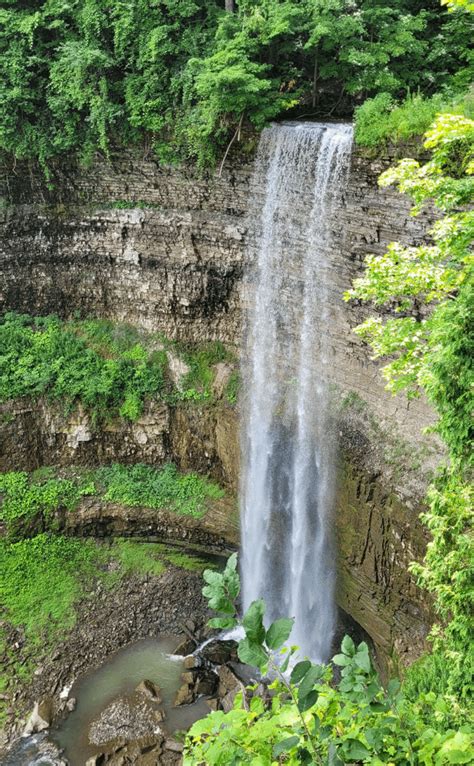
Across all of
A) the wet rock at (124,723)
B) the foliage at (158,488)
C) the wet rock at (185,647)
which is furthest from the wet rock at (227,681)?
the foliage at (158,488)

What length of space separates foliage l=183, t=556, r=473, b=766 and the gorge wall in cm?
846

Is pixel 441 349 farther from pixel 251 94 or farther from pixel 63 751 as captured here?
pixel 63 751

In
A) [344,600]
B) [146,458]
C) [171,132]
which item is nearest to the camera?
[344,600]

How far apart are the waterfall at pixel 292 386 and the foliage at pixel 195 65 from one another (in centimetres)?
147

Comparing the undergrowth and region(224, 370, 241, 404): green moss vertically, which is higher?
region(224, 370, 241, 404): green moss

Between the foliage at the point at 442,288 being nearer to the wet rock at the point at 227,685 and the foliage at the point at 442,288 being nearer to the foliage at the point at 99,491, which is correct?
the wet rock at the point at 227,685

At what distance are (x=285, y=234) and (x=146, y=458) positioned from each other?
771 cm

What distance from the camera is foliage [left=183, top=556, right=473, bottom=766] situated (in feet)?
7.38

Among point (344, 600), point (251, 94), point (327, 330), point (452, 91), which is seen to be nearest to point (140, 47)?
point (251, 94)

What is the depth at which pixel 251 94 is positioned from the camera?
11984mm

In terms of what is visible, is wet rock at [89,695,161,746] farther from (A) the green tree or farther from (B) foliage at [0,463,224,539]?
(A) the green tree

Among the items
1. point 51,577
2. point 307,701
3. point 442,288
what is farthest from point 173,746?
point 307,701

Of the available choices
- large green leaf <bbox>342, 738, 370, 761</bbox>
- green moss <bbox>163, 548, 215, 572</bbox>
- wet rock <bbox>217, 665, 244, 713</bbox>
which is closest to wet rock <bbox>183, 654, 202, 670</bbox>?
wet rock <bbox>217, 665, 244, 713</bbox>

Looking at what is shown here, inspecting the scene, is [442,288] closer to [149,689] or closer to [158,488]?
[149,689]
